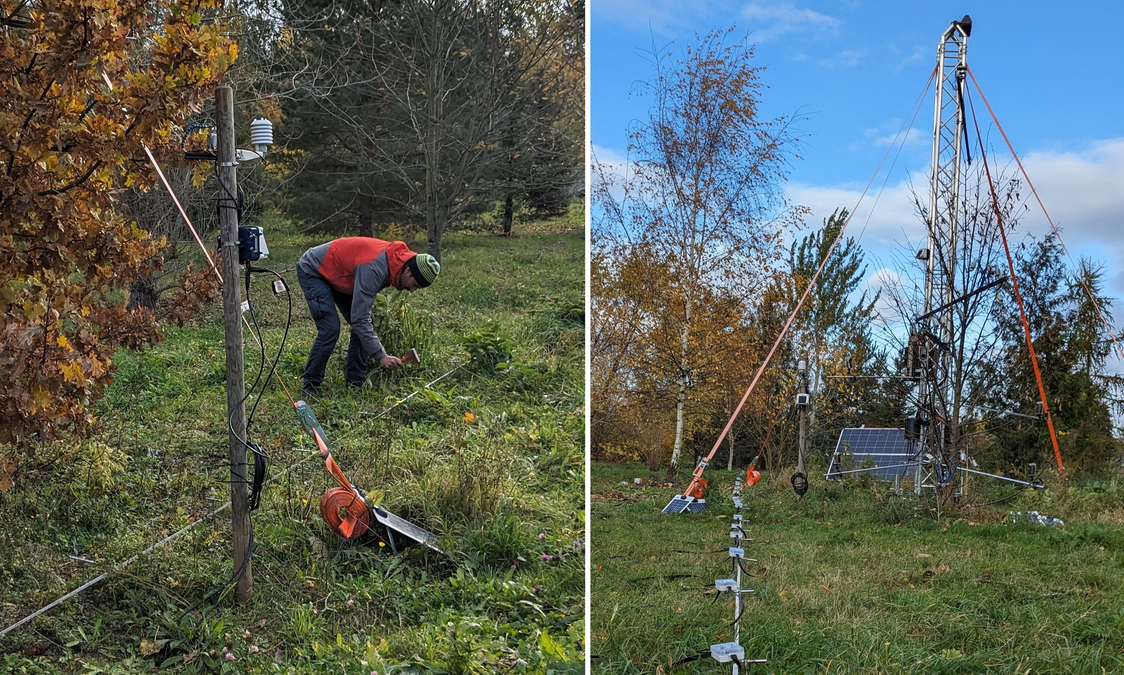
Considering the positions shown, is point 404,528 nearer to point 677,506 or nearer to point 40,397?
point 40,397

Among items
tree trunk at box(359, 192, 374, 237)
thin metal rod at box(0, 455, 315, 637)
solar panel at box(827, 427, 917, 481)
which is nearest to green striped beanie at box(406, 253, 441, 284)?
thin metal rod at box(0, 455, 315, 637)

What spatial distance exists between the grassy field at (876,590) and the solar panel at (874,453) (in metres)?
2.61

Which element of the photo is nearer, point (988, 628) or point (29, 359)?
point (29, 359)

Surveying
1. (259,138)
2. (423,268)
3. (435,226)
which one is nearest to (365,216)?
(435,226)

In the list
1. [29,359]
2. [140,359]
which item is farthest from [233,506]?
[140,359]

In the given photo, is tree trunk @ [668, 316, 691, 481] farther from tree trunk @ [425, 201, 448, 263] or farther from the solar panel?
tree trunk @ [425, 201, 448, 263]

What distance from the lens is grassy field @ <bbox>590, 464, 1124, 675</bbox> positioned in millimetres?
3004

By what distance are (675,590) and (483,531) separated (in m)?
0.99

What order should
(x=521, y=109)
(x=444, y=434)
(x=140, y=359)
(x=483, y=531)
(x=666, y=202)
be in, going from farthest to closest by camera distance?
(x=521, y=109), (x=666, y=202), (x=140, y=359), (x=444, y=434), (x=483, y=531)

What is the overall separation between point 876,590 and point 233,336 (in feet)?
10.7

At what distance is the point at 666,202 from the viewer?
1003 cm

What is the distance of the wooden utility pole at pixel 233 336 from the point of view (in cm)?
329

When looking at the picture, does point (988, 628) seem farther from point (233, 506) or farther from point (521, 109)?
point (521, 109)

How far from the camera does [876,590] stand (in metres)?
4.07
